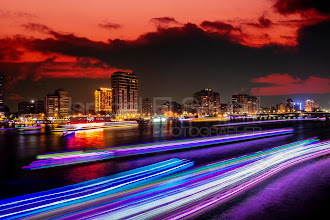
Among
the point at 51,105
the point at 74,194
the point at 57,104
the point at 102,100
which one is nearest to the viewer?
the point at 74,194

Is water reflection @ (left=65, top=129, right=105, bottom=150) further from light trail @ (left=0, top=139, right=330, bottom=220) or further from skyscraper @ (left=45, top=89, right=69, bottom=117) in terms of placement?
skyscraper @ (left=45, top=89, right=69, bottom=117)

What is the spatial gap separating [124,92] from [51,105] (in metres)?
71.1

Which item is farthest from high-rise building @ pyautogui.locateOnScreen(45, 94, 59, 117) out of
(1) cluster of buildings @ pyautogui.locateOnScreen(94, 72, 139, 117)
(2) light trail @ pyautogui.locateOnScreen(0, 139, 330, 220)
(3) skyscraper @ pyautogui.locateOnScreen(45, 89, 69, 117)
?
(2) light trail @ pyautogui.locateOnScreen(0, 139, 330, 220)

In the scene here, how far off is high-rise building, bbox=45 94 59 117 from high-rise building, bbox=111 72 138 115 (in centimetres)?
6133

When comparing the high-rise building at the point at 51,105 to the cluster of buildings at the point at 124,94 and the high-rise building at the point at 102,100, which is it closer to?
the high-rise building at the point at 102,100

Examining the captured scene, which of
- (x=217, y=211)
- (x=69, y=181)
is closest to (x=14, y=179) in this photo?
(x=69, y=181)

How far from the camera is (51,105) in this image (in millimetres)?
191625

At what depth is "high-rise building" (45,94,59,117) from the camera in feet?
624

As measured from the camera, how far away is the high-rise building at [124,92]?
156250 mm

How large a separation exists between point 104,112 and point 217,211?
180 m

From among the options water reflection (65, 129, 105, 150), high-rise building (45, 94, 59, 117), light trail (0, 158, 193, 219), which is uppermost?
high-rise building (45, 94, 59, 117)

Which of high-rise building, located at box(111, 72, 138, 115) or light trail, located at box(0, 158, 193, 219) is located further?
high-rise building, located at box(111, 72, 138, 115)

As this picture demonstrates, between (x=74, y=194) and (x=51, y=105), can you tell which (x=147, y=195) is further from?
(x=51, y=105)

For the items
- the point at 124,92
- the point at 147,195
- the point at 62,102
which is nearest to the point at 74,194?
the point at 147,195
